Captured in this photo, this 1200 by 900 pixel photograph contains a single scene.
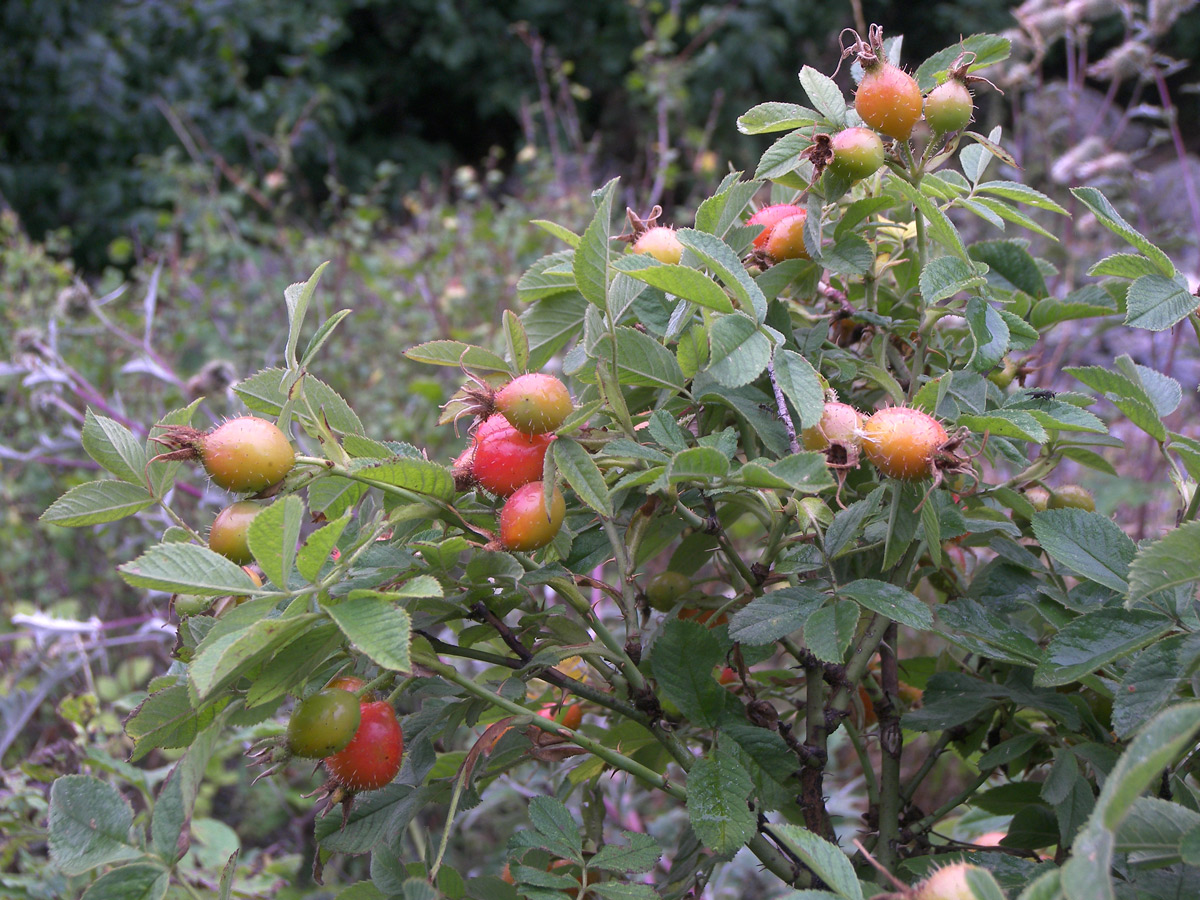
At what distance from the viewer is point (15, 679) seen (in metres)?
1.48

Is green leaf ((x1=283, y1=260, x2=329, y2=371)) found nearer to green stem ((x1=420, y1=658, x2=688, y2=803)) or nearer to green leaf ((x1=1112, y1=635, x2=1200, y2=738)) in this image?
green stem ((x1=420, y1=658, x2=688, y2=803))

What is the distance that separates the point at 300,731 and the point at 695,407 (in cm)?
29

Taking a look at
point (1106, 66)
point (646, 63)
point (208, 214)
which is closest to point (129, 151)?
point (208, 214)

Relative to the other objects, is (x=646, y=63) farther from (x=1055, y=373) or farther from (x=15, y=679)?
(x=15, y=679)

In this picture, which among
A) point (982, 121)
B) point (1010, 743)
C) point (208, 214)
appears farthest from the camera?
point (982, 121)

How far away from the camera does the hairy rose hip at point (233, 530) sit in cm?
45

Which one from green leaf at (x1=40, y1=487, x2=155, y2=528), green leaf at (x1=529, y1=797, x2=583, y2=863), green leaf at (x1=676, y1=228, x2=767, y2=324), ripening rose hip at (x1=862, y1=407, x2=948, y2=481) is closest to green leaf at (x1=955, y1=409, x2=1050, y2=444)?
ripening rose hip at (x1=862, y1=407, x2=948, y2=481)

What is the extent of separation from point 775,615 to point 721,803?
0.35 feet

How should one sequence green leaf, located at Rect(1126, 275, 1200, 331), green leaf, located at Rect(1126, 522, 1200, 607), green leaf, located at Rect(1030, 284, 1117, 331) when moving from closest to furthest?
green leaf, located at Rect(1126, 522, 1200, 607) → green leaf, located at Rect(1126, 275, 1200, 331) → green leaf, located at Rect(1030, 284, 1117, 331)

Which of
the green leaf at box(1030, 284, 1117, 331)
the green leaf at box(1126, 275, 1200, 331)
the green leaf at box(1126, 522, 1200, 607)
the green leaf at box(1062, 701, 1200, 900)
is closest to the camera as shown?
the green leaf at box(1062, 701, 1200, 900)

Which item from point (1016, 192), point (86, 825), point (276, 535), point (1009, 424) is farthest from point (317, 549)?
point (1016, 192)

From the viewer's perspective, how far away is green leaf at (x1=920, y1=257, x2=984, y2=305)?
48cm

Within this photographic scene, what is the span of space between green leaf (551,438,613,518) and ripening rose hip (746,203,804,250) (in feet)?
0.64

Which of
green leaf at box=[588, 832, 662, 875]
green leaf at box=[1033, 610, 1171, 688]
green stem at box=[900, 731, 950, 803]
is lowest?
green stem at box=[900, 731, 950, 803]
